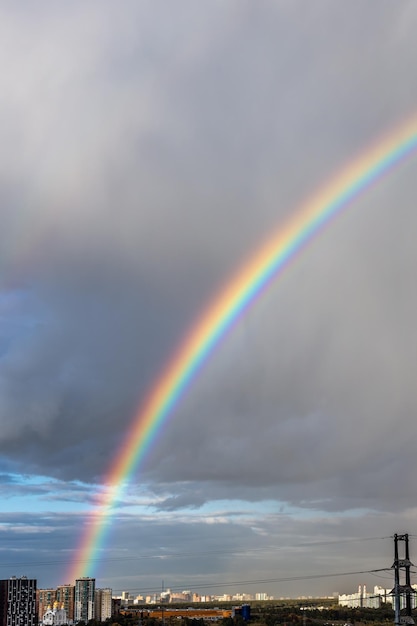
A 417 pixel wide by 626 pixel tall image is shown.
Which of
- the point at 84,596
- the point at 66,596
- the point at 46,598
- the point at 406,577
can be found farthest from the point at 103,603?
the point at 406,577

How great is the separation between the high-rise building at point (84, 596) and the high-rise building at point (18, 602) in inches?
912

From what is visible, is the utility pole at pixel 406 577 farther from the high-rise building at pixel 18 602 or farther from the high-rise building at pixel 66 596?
the high-rise building at pixel 66 596

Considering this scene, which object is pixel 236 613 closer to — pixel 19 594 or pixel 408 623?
pixel 19 594

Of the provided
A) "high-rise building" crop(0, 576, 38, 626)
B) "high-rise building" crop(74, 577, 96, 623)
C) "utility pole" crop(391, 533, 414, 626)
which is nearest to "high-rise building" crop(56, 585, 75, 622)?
"high-rise building" crop(74, 577, 96, 623)

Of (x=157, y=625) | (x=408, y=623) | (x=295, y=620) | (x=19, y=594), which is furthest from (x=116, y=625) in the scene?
(x=408, y=623)

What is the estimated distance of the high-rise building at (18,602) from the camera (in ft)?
397

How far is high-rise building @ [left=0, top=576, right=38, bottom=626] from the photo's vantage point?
12106 cm

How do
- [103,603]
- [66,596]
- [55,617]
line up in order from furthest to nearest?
[66,596] → [103,603] → [55,617]

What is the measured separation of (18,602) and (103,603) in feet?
96.1

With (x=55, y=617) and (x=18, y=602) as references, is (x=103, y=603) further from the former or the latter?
(x=18, y=602)

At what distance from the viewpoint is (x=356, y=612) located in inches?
5354

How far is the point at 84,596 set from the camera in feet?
500

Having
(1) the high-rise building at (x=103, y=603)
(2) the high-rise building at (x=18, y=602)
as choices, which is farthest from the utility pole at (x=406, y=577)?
(1) the high-rise building at (x=103, y=603)

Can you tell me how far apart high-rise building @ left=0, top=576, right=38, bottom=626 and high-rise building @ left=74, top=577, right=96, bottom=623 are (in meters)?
23.2
